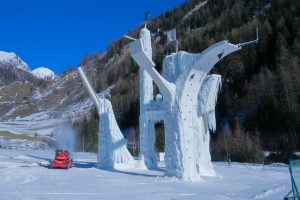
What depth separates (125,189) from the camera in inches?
485

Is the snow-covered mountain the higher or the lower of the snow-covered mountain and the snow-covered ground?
the higher

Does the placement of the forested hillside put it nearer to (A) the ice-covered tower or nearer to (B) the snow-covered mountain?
(A) the ice-covered tower

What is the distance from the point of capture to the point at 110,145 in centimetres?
2039

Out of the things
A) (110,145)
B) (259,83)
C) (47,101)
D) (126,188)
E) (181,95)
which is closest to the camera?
(126,188)

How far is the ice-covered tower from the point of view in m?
20.2

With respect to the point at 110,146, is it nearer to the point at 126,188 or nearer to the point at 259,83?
the point at 126,188

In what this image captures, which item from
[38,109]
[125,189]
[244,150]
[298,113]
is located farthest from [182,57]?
[38,109]

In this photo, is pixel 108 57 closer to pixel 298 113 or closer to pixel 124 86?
pixel 124 86

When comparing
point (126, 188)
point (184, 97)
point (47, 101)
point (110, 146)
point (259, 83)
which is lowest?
point (126, 188)

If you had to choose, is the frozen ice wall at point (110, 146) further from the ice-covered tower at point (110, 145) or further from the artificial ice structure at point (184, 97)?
the artificial ice structure at point (184, 97)

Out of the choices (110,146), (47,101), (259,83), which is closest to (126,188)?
(110,146)

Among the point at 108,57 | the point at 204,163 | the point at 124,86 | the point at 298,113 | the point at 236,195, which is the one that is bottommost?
the point at 236,195

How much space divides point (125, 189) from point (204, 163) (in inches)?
228

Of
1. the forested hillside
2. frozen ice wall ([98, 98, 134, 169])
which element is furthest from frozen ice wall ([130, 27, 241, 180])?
the forested hillside
